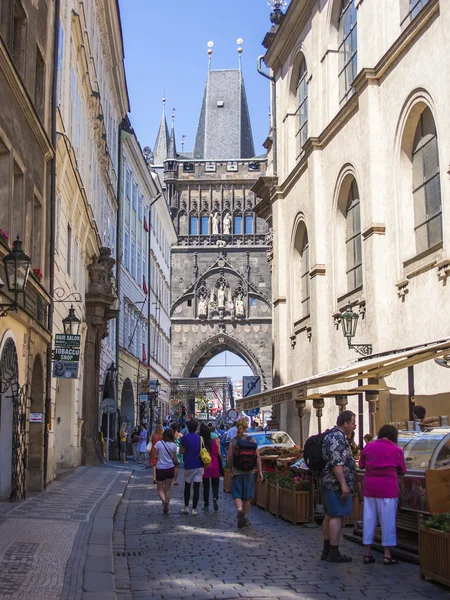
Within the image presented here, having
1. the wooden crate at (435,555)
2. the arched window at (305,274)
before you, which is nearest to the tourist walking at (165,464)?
the wooden crate at (435,555)

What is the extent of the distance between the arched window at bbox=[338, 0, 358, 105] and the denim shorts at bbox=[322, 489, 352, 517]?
16.0 metres

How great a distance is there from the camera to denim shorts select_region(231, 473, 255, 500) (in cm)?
1255

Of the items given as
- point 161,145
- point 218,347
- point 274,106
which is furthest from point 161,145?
point 274,106

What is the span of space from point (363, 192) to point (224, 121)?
66848 mm

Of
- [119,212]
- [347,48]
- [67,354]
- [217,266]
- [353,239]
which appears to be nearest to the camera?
[67,354]

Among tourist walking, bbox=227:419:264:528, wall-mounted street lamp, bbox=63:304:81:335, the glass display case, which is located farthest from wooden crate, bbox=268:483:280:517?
wall-mounted street lamp, bbox=63:304:81:335

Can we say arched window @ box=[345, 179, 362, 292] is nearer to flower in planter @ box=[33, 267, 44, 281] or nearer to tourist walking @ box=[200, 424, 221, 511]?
tourist walking @ box=[200, 424, 221, 511]

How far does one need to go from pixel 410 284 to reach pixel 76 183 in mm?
9022

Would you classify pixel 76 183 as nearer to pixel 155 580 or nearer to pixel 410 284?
pixel 410 284

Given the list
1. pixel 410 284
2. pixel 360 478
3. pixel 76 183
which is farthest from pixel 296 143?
pixel 360 478

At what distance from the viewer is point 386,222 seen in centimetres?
1986

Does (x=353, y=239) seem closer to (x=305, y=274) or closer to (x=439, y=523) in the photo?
(x=305, y=274)

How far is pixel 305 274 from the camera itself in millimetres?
27938

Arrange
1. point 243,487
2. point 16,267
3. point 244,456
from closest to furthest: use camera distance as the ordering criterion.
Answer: point 16,267
point 243,487
point 244,456
